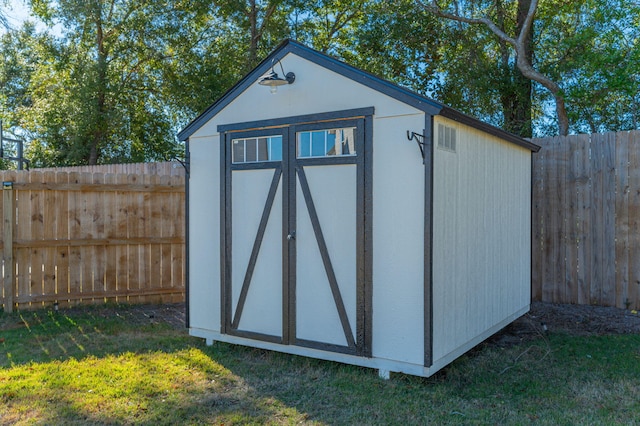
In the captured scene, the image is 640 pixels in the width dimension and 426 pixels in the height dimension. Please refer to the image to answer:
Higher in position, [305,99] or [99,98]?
[99,98]

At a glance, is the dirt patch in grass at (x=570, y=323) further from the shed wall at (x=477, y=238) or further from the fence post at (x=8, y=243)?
the fence post at (x=8, y=243)

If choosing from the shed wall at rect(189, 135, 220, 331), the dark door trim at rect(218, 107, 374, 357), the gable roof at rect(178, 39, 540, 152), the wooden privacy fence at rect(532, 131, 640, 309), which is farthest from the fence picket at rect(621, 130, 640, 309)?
the shed wall at rect(189, 135, 220, 331)

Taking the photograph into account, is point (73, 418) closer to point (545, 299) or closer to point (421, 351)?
point (421, 351)

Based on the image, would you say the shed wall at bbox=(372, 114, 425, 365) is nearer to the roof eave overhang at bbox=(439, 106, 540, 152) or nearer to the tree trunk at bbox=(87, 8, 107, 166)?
the roof eave overhang at bbox=(439, 106, 540, 152)

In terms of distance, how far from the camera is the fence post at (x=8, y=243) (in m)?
5.91

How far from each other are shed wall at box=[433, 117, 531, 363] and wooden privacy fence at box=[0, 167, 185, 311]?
4044mm

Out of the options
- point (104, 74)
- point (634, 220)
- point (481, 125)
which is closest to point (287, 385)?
point (481, 125)

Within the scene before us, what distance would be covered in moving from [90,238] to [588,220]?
6014 millimetres

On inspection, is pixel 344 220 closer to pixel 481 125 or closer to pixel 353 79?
pixel 353 79

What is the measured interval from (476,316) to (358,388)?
138 centimetres

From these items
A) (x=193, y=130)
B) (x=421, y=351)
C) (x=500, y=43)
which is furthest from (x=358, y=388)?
(x=500, y=43)

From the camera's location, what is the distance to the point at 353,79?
413 cm

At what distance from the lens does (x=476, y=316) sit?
457cm

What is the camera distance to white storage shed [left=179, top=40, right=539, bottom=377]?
3885 millimetres
